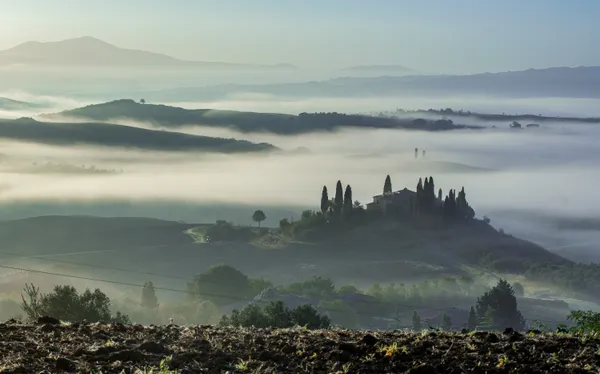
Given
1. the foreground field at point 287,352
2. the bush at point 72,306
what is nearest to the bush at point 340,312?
the bush at point 72,306

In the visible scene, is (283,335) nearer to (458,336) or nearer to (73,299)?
(458,336)

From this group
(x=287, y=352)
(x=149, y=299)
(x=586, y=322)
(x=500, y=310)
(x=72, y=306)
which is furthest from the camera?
(x=149, y=299)

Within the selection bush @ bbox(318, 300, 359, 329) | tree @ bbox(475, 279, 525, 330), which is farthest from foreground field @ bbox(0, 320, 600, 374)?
tree @ bbox(475, 279, 525, 330)

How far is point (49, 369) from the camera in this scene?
38.6 feet

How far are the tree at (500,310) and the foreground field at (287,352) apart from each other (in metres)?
157

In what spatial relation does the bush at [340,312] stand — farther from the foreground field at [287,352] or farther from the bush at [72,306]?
the foreground field at [287,352]

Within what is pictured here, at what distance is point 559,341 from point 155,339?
631cm

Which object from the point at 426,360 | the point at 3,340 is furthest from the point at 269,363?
the point at 3,340

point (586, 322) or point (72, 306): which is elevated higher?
point (586, 322)

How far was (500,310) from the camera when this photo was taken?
172 meters

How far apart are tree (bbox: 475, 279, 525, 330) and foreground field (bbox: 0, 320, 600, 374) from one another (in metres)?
157

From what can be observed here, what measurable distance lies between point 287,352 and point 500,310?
545 feet

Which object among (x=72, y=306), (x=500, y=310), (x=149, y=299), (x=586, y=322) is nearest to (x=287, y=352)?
(x=586, y=322)

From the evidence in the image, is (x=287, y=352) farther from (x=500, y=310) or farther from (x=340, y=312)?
(x=500, y=310)
